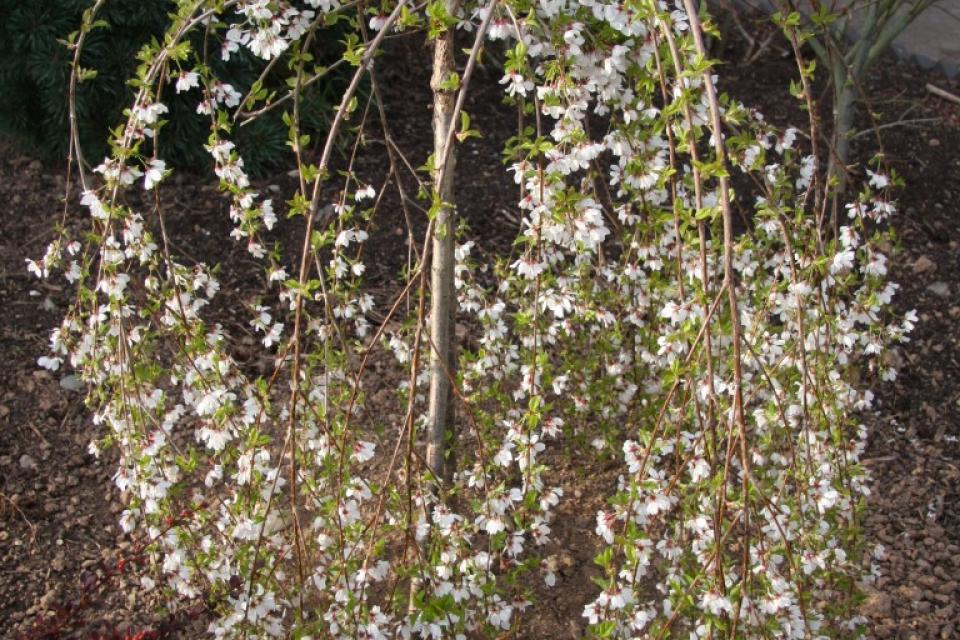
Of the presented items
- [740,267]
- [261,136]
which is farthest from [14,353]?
[740,267]

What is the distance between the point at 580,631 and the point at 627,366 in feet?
2.26

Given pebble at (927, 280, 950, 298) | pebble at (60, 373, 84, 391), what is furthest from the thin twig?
pebble at (60, 373, 84, 391)

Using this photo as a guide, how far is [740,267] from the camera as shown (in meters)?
2.59

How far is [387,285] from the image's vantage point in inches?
155

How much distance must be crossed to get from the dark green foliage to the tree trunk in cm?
183

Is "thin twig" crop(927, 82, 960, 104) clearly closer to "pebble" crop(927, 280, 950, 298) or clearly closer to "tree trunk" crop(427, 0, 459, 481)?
"pebble" crop(927, 280, 950, 298)

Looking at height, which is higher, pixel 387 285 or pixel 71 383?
pixel 387 285

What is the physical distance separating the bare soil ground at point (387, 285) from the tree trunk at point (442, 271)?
0.65 meters

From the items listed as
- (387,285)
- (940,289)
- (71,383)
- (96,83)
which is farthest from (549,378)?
(96,83)

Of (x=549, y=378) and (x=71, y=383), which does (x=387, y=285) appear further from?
(x=549, y=378)

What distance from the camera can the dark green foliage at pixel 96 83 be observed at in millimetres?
3910

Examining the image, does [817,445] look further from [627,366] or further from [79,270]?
[79,270]

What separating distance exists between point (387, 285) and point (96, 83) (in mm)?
1289

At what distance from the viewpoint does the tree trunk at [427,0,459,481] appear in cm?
200
